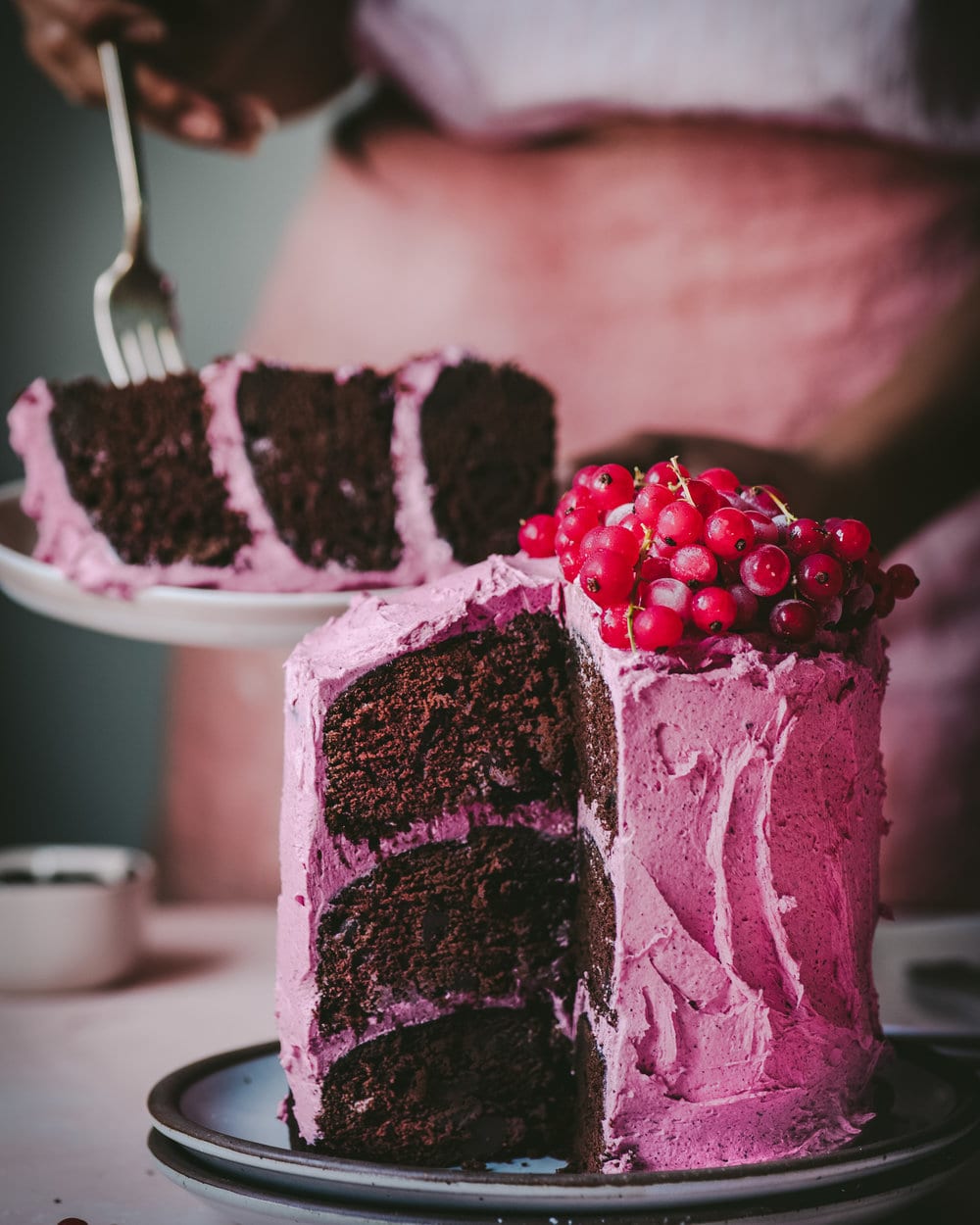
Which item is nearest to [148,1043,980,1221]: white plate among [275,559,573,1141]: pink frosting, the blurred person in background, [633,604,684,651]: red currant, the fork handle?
[275,559,573,1141]: pink frosting

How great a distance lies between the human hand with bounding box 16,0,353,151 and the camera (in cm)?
219

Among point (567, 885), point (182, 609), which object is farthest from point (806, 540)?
point (182, 609)

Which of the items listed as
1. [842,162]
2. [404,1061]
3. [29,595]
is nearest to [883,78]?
[842,162]

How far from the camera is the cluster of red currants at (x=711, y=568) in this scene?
1.01 metres

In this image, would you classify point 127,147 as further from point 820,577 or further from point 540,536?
point 820,577

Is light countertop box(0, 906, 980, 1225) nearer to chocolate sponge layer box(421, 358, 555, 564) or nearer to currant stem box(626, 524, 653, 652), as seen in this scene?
currant stem box(626, 524, 653, 652)

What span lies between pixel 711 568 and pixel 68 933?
125 centimetres

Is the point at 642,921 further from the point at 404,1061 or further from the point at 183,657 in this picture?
the point at 183,657

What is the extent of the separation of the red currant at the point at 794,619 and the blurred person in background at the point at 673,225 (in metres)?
1.48

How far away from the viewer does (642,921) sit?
41.3 inches

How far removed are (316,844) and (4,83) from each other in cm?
208

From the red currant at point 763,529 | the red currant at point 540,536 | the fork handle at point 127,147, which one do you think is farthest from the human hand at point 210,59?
the red currant at point 763,529

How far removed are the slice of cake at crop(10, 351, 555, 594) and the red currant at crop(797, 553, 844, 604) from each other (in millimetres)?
679

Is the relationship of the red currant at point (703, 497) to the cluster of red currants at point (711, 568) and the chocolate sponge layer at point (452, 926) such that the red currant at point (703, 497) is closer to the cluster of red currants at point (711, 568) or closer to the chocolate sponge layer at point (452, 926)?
the cluster of red currants at point (711, 568)
